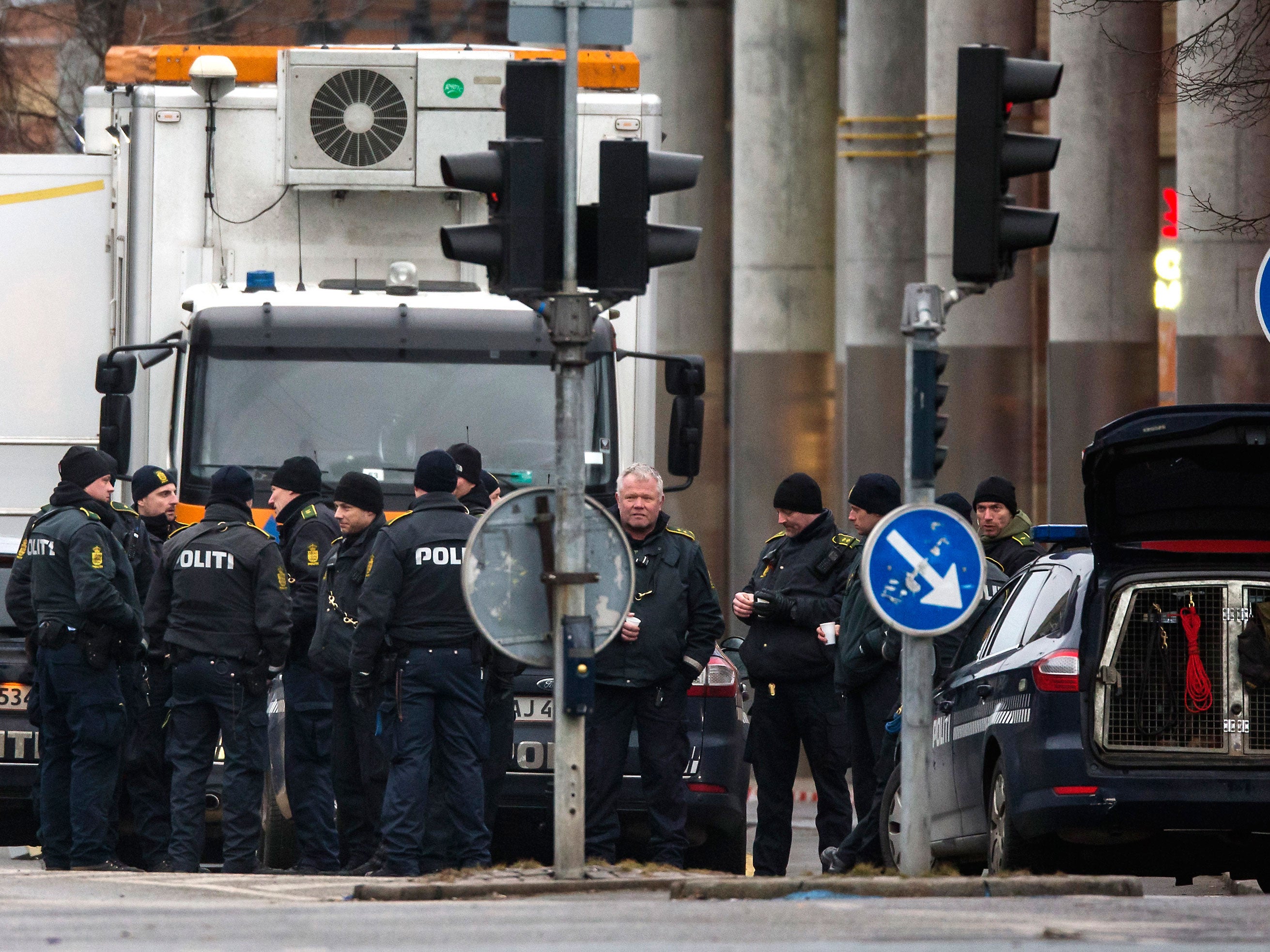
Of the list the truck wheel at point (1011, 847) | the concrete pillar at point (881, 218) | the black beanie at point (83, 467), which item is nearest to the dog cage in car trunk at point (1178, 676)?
the truck wheel at point (1011, 847)

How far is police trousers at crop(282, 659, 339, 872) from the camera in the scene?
11312mm

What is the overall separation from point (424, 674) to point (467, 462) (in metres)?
1.80

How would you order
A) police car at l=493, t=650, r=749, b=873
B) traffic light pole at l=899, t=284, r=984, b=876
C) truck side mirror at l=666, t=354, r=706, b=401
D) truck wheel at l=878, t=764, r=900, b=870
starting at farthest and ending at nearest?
truck side mirror at l=666, t=354, r=706, b=401
police car at l=493, t=650, r=749, b=873
truck wheel at l=878, t=764, r=900, b=870
traffic light pole at l=899, t=284, r=984, b=876

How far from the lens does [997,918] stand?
302 inches

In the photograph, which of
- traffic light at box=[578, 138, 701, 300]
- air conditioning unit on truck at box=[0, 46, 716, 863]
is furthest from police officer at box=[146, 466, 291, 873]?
traffic light at box=[578, 138, 701, 300]

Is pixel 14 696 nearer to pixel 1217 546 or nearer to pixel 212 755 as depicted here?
pixel 212 755

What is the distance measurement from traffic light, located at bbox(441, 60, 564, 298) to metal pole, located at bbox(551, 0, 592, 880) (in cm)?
5

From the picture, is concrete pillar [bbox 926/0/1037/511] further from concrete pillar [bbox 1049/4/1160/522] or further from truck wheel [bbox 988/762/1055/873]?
truck wheel [bbox 988/762/1055/873]

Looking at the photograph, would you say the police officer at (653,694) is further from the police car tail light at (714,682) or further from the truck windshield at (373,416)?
the truck windshield at (373,416)

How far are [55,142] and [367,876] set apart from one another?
2089 centimetres


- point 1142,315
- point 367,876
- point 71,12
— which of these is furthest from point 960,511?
point 71,12

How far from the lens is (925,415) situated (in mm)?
9055

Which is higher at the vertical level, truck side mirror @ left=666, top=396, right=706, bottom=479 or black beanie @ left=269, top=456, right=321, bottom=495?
truck side mirror @ left=666, top=396, right=706, bottom=479

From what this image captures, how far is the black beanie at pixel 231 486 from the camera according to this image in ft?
36.4
